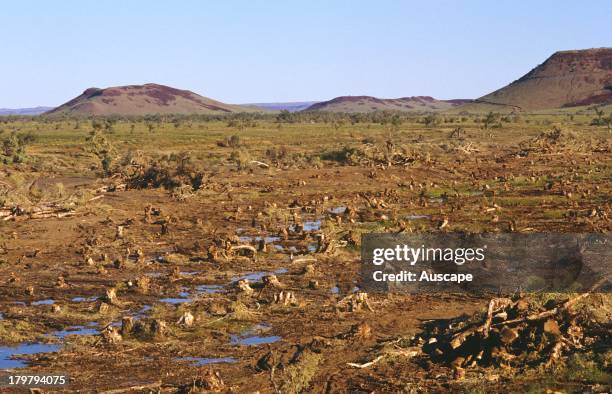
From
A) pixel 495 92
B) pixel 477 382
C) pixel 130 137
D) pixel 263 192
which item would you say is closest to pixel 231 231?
pixel 263 192

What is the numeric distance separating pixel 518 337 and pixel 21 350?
7.14 m

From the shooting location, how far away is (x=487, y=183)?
3092 centimetres

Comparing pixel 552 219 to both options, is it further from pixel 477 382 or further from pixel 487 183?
pixel 477 382

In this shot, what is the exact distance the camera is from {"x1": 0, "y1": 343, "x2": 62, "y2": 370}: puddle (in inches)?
418

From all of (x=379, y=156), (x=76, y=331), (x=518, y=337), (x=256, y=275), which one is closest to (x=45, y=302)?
(x=76, y=331)

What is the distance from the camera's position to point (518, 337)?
1041 centimetres

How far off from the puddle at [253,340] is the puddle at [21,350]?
8.51 feet

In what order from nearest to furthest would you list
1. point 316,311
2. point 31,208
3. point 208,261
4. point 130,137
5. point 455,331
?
point 455,331
point 316,311
point 208,261
point 31,208
point 130,137

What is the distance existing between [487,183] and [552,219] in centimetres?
972

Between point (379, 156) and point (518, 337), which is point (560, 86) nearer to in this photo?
point (379, 156)

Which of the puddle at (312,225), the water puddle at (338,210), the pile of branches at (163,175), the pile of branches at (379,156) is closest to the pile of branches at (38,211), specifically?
the pile of branches at (163,175)

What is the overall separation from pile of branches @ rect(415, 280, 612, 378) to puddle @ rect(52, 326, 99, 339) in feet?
16.8

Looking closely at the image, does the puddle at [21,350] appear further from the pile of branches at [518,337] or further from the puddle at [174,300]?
the pile of branches at [518,337]

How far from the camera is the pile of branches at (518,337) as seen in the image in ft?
33.1
